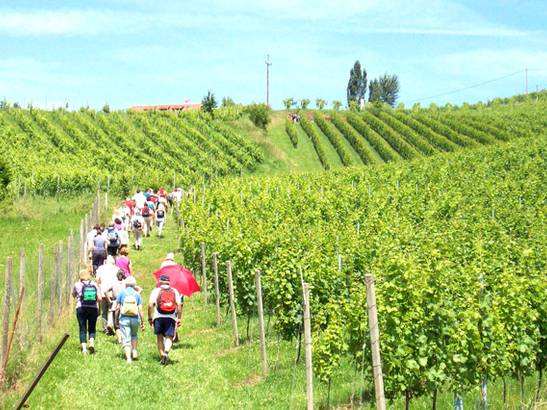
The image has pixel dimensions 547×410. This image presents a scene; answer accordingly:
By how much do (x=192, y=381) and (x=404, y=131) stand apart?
65.7m

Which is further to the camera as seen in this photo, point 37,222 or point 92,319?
point 37,222

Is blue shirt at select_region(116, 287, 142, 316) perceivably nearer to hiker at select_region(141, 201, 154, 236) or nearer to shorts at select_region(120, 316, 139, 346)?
shorts at select_region(120, 316, 139, 346)

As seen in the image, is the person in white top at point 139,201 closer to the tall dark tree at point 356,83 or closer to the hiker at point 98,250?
the hiker at point 98,250

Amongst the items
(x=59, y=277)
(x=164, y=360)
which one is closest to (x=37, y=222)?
(x=59, y=277)

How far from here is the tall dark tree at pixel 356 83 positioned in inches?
5866

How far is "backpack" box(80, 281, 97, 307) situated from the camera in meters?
→ 15.8

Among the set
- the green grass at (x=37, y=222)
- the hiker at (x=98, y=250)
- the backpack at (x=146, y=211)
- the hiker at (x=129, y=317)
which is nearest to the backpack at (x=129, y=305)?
the hiker at (x=129, y=317)

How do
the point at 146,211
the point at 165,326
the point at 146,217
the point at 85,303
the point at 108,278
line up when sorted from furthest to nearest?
the point at 146,217
the point at 146,211
the point at 108,278
the point at 85,303
the point at 165,326

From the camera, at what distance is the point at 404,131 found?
78.2 metres

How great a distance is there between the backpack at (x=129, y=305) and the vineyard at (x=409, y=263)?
2.78 m

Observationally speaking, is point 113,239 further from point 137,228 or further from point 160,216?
point 160,216

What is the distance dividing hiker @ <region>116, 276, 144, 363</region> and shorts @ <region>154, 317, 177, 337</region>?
461 mm

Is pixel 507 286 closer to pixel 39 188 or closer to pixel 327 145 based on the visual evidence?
pixel 39 188

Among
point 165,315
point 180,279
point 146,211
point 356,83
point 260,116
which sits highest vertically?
point 356,83
